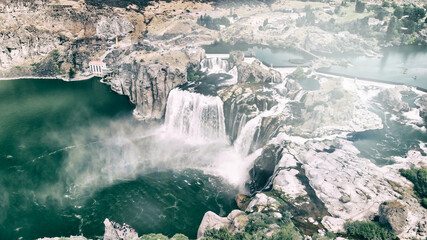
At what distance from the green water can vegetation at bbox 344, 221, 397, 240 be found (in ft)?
85.1

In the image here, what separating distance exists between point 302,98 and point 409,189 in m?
39.2

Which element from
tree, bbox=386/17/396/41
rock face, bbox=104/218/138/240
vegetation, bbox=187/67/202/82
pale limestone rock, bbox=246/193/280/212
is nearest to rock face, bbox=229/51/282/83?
vegetation, bbox=187/67/202/82

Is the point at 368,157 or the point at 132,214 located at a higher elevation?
the point at 368,157

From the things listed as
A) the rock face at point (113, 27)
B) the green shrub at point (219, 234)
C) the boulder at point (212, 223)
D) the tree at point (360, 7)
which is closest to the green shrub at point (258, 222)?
the green shrub at point (219, 234)

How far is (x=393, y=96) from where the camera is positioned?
91.8 metres

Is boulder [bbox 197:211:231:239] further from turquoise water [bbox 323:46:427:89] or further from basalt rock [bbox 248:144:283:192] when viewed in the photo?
turquoise water [bbox 323:46:427:89]

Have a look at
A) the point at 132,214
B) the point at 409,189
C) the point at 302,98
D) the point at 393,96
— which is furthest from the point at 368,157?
the point at 132,214

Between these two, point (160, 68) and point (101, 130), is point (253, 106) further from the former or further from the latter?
point (101, 130)

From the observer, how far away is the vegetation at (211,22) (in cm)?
16500

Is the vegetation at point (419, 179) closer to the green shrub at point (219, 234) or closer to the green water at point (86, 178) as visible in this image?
the green shrub at point (219, 234)

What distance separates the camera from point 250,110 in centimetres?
8638

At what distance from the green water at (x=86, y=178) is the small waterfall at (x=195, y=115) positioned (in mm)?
10831

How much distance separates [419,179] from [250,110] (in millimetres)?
43336

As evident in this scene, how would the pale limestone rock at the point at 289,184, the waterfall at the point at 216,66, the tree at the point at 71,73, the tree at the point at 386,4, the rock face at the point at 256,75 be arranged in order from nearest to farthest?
the pale limestone rock at the point at 289,184
the rock face at the point at 256,75
the waterfall at the point at 216,66
the tree at the point at 71,73
the tree at the point at 386,4
